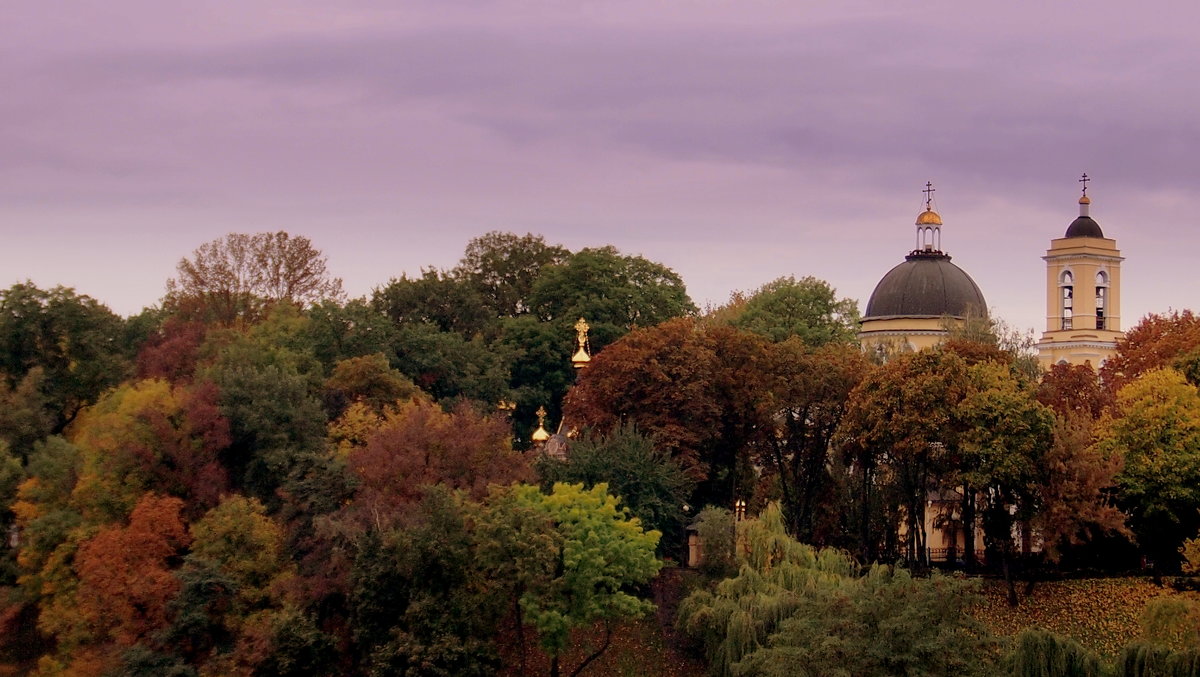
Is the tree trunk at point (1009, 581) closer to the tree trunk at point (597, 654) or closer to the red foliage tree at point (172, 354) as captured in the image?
the tree trunk at point (597, 654)

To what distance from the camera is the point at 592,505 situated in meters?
42.4

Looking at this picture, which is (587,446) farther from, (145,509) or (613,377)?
(145,509)

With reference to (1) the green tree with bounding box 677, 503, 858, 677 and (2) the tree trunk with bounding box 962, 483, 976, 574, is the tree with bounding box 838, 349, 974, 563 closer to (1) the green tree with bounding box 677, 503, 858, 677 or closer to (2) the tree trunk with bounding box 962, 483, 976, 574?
(2) the tree trunk with bounding box 962, 483, 976, 574

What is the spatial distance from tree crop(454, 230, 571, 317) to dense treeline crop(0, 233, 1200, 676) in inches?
719

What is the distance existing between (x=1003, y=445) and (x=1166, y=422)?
4.54 m

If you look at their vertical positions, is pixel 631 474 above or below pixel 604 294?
below

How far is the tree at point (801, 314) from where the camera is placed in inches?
2532

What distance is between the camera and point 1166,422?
42906 millimetres

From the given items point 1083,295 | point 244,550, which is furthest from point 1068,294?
point 244,550

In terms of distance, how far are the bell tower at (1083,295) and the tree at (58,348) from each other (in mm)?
37005

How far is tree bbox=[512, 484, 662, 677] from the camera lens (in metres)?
40.7

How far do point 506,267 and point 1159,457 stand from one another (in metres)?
37.2

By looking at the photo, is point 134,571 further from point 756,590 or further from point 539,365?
point 539,365

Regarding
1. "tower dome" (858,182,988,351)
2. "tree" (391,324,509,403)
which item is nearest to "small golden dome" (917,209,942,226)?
"tower dome" (858,182,988,351)
